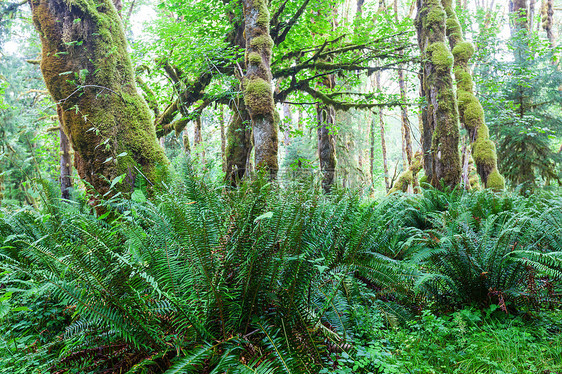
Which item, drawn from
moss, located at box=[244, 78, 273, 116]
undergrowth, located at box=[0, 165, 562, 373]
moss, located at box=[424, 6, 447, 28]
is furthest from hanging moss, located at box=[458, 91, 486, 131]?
undergrowth, located at box=[0, 165, 562, 373]

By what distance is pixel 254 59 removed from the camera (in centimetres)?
468

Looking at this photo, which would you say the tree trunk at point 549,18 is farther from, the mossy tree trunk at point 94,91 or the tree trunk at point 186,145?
the mossy tree trunk at point 94,91

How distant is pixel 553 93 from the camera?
1034cm

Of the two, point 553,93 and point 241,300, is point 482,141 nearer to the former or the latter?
point 553,93

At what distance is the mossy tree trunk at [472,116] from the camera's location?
21.7 feet

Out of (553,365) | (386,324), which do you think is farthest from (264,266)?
(553,365)

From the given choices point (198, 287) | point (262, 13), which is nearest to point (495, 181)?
point (262, 13)

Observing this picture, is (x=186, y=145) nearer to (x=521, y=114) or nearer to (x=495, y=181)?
(x=495, y=181)

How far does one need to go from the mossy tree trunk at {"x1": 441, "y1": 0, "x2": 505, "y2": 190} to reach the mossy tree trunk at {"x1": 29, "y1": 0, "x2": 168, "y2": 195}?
6.39m

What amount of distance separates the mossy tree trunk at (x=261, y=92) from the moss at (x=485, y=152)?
188 inches

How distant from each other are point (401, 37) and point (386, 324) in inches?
283

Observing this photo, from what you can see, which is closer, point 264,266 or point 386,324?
point 264,266

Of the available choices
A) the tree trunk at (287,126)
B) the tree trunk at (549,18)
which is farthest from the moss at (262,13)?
the tree trunk at (549,18)

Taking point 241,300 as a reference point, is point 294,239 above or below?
above
